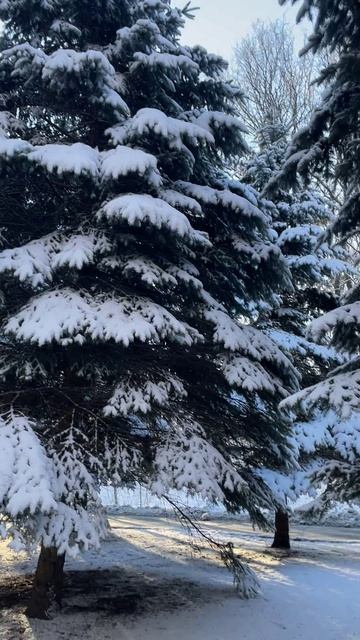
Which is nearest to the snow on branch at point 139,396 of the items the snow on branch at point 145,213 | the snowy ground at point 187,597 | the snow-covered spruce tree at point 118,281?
the snow-covered spruce tree at point 118,281

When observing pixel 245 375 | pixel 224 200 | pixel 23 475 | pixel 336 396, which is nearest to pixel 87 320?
pixel 23 475

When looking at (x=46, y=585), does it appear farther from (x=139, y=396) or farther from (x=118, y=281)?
(x=118, y=281)

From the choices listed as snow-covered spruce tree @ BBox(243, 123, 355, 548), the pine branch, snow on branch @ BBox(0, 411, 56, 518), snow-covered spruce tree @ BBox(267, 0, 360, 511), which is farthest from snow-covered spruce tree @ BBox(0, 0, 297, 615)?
snow-covered spruce tree @ BBox(243, 123, 355, 548)

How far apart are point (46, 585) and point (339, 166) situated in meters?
5.84

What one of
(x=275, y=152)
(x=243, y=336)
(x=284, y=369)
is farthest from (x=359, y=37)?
(x=275, y=152)

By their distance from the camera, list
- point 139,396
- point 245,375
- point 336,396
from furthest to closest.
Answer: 1. point 245,375
2. point 139,396
3. point 336,396

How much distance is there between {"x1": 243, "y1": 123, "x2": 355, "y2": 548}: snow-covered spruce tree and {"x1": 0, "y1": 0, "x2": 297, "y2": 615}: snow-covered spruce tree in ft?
8.40

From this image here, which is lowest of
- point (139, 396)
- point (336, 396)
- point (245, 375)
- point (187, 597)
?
point (187, 597)

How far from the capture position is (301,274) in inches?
441

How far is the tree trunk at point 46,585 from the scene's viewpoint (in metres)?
6.29

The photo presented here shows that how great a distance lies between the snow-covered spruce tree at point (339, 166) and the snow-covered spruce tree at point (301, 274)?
4427 millimetres

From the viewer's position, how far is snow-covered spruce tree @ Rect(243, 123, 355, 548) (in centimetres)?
1063

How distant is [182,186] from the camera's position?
7.53m

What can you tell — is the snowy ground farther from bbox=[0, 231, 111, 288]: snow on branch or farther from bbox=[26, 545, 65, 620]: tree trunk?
bbox=[0, 231, 111, 288]: snow on branch
